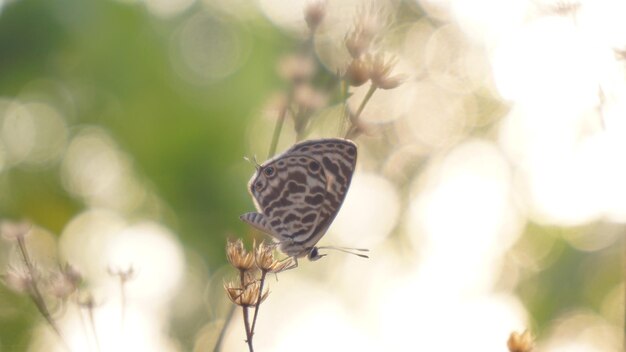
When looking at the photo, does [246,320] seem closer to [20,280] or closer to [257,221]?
[257,221]

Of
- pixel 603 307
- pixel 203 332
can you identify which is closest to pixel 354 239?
pixel 603 307

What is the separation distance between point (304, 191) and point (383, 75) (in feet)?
1.62

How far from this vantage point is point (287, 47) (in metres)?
5.78

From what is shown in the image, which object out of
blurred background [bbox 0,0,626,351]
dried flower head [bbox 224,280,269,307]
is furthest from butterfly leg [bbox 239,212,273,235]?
blurred background [bbox 0,0,626,351]

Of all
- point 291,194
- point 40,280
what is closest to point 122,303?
point 40,280

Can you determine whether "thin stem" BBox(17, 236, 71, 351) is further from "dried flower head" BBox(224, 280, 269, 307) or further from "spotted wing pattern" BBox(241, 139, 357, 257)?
"spotted wing pattern" BBox(241, 139, 357, 257)

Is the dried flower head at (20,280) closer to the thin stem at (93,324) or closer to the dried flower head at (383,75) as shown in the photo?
the thin stem at (93,324)

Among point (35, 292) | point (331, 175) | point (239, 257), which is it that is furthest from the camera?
point (331, 175)

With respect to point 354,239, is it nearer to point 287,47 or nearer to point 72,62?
point 287,47

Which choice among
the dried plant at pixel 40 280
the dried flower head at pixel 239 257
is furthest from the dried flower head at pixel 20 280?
the dried flower head at pixel 239 257

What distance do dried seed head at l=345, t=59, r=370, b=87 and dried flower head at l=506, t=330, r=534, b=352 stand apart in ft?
2.00

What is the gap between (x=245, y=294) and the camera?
1755mm

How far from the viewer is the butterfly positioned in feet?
7.30

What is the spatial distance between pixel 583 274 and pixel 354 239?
6.05ft
